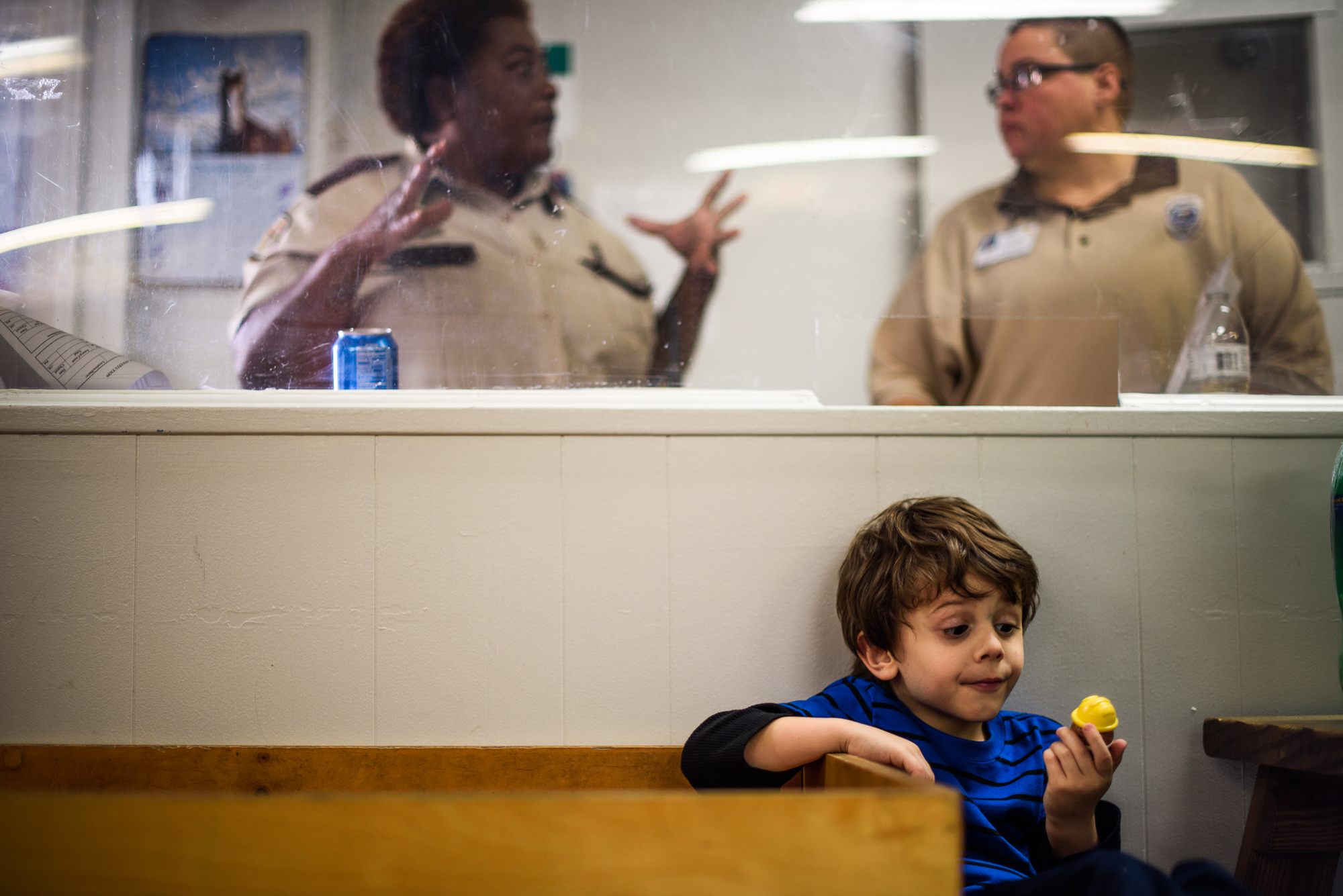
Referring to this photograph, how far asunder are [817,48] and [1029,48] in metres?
0.41

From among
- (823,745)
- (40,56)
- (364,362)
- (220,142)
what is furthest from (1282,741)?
(40,56)

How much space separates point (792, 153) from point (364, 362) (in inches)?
33.4

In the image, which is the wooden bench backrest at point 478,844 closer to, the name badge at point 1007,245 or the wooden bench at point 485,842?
the wooden bench at point 485,842

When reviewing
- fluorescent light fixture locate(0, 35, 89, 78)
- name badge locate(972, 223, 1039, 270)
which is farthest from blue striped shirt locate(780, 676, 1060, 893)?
fluorescent light fixture locate(0, 35, 89, 78)

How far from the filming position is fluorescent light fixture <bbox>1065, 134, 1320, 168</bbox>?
1.56 meters

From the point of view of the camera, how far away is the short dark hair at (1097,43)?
163cm

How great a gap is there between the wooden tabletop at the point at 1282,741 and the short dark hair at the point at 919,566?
0.96ft

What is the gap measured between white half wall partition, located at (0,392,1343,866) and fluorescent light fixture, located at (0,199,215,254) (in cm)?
30

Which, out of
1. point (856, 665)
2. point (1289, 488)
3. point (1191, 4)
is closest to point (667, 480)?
point (856, 665)

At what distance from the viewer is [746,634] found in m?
1.18

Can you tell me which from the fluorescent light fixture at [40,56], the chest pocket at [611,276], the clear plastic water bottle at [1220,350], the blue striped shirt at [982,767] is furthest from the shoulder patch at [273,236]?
the clear plastic water bottle at [1220,350]

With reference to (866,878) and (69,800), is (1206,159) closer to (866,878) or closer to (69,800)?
(866,878)

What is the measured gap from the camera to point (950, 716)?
41.8 inches

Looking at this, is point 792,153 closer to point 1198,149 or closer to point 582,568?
point 1198,149
